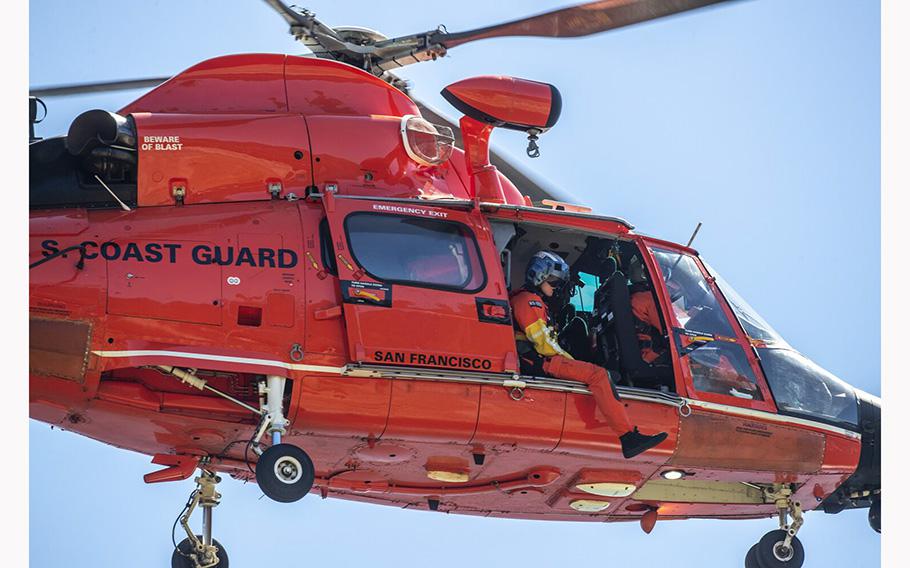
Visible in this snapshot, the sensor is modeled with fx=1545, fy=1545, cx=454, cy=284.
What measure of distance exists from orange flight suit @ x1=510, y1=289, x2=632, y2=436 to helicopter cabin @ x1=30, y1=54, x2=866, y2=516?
0.13 metres

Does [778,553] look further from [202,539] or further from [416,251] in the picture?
[202,539]

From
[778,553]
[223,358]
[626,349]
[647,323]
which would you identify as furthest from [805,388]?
[223,358]

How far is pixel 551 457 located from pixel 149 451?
3.17 m

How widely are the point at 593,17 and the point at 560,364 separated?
2.76 meters

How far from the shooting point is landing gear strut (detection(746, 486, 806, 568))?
1327 centimetres

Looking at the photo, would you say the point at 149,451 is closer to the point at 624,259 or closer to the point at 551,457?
the point at 551,457

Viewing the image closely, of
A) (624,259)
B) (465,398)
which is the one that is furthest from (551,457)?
(624,259)

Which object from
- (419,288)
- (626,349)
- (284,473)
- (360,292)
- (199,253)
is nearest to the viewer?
(284,473)

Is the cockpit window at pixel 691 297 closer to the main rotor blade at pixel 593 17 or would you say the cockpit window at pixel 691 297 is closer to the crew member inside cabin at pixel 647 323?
the crew member inside cabin at pixel 647 323

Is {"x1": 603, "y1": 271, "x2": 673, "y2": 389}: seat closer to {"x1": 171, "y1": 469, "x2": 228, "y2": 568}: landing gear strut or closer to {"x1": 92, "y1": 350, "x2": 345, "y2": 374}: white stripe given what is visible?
{"x1": 92, "y1": 350, "x2": 345, "y2": 374}: white stripe

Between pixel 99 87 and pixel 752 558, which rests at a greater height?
pixel 99 87

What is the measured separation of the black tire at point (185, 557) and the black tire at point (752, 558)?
14.8 ft

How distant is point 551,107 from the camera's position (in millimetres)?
12664

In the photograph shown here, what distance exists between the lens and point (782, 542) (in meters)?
13.3
